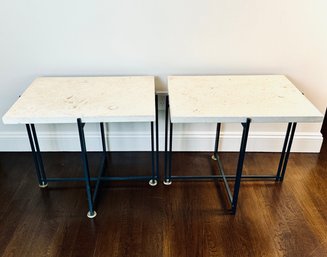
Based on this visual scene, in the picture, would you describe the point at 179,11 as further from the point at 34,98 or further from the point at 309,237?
the point at 309,237

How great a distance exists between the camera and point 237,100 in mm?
1698

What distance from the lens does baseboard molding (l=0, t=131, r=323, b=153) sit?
7.75 feet

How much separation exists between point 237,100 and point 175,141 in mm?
812

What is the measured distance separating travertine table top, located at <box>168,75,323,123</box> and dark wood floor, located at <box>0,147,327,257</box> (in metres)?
0.67

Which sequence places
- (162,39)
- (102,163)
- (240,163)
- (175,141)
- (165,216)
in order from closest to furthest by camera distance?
1. (240,163)
2. (165,216)
3. (162,39)
4. (102,163)
5. (175,141)

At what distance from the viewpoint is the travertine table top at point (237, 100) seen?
1542 mm

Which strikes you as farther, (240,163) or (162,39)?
(162,39)

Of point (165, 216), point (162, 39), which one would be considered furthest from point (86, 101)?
point (165, 216)

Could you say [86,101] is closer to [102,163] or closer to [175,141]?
[102,163]

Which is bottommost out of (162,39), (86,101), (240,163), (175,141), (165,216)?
(165,216)

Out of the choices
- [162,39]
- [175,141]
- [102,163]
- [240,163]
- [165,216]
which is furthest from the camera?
[175,141]

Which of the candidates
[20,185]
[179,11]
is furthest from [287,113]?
[20,185]

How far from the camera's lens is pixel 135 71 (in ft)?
6.89

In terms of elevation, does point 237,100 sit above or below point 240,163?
above
